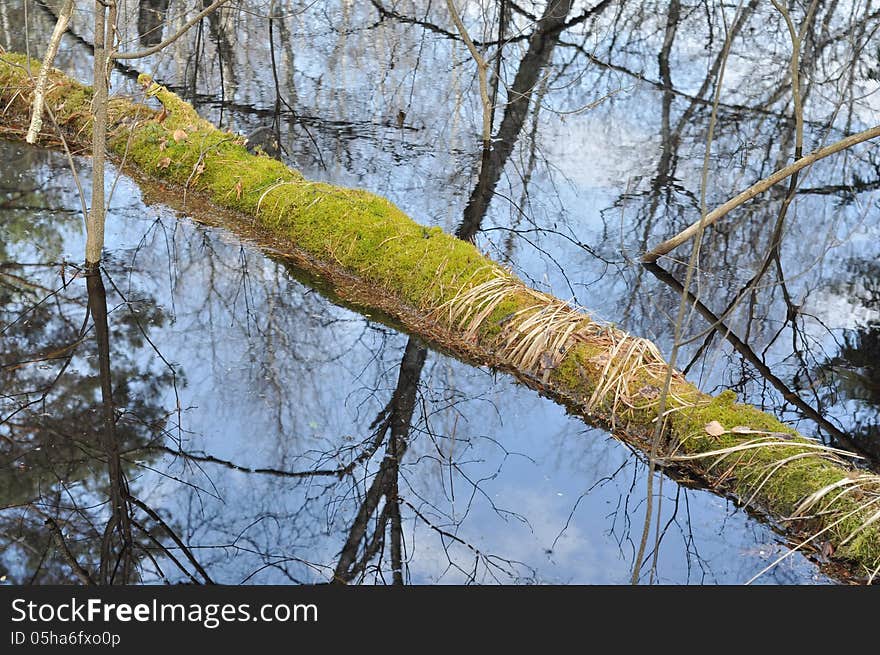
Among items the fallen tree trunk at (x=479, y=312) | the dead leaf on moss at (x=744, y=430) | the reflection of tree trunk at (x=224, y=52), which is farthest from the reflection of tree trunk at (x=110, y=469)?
the reflection of tree trunk at (x=224, y=52)

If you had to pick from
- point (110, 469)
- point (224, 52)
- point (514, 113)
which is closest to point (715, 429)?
point (110, 469)

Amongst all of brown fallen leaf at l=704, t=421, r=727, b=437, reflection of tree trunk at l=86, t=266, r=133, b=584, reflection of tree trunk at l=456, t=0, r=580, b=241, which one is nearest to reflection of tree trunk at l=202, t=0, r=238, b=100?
reflection of tree trunk at l=456, t=0, r=580, b=241

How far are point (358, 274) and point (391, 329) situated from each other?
0.61 metres

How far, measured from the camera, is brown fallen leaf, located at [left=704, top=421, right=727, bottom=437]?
442 cm

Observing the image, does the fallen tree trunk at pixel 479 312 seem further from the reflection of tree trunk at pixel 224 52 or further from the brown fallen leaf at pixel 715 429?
the reflection of tree trunk at pixel 224 52

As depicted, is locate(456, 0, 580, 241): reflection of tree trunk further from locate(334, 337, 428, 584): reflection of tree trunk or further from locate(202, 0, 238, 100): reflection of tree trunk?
locate(202, 0, 238, 100): reflection of tree trunk

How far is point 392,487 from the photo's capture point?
14.1ft

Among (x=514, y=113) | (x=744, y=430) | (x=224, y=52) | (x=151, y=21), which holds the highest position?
(x=151, y=21)

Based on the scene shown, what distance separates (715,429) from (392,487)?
1595 millimetres

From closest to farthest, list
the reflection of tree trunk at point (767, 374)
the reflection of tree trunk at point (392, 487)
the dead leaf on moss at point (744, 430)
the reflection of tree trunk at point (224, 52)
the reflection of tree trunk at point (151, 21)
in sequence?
the reflection of tree trunk at point (392, 487), the dead leaf on moss at point (744, 430), the reflection of tree trunk at point (767, 374), the reflection of tree trunk at point (224, 52), the reflection of tree trunk at point (151, 21)

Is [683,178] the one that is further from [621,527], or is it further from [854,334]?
[621,527]

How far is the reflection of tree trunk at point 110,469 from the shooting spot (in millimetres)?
3746

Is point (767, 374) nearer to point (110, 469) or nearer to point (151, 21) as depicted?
point (110, 469)

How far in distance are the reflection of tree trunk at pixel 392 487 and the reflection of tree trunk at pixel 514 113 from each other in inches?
72.9
